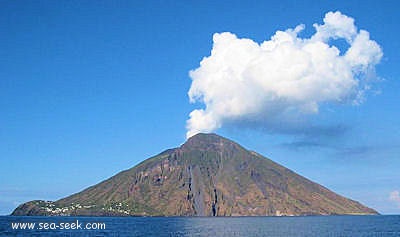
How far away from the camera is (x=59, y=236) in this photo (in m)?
187

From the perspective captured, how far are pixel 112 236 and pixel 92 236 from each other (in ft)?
37.6

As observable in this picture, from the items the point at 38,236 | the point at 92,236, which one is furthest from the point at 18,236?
the point at 92,236

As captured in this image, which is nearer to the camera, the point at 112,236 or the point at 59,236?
the point at 59,236

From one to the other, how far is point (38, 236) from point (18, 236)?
7.43 m

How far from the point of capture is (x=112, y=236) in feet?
656

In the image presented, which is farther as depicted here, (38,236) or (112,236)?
(112,236)

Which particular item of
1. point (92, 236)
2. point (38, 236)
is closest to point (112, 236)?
point (92, 236)

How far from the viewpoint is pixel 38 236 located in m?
186

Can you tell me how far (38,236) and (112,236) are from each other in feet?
98.7

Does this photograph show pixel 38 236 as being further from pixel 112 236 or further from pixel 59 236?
pixel 112 236

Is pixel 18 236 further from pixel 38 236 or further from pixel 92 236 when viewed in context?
pixel 92 236

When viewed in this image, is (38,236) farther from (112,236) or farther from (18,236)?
(112,236)

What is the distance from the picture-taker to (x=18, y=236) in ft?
602

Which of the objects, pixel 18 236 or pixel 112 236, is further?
pixel 112 236
